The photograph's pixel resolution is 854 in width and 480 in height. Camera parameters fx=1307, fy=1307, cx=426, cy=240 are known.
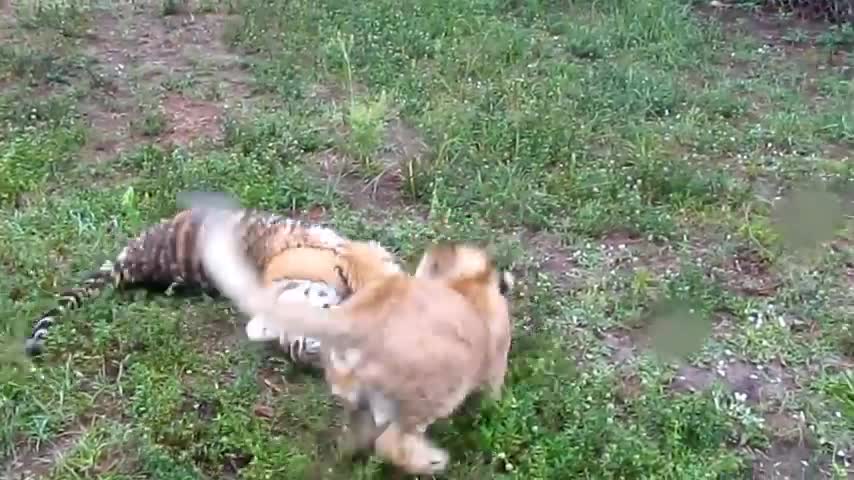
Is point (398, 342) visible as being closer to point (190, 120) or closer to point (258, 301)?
point (258, 301)

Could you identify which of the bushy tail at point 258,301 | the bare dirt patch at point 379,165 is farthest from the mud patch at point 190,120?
the bushy tail at point 258,301

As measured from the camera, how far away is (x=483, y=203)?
617 cm

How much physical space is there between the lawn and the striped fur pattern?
95 mm

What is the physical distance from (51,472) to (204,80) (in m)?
4.11

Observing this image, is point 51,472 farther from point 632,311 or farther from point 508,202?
point 508,202

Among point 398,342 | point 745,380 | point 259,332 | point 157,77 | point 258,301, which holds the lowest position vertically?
point 157,77

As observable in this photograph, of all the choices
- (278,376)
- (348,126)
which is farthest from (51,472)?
(348,126)

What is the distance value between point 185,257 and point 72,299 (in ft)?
1.56

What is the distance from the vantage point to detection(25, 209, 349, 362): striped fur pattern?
5039 mm

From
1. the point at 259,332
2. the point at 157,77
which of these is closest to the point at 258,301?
the point at 259,332

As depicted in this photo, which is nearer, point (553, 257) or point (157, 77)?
point (553, 257)

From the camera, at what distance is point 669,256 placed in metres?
5.79

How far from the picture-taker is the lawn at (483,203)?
4.32 meters

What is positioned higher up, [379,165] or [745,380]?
[745,380]
